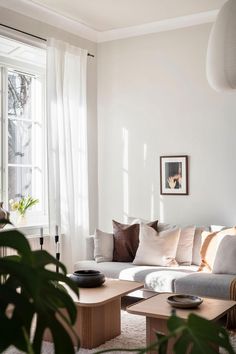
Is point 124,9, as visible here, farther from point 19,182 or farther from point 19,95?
point 19,182

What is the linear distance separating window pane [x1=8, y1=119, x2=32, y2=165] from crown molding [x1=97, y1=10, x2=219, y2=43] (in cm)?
149

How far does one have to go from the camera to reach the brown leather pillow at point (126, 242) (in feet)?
18.3

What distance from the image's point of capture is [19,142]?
602 centimetres

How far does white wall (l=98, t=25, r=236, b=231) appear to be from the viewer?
5.66 m

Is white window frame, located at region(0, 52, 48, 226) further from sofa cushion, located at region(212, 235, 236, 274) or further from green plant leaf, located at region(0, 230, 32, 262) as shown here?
green plant leaf, located at region(0, 230, 32, 262)

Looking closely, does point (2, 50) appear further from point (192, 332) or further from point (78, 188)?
point (192, 332)

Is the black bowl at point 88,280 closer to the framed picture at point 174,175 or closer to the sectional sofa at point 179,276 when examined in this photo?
the sectional sofa at point 179,276

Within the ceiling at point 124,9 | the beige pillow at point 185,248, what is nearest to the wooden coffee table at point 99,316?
the beige pillow at point 185,248

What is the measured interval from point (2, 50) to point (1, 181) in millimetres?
→ 1433

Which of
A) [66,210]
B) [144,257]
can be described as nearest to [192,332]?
[144,257]

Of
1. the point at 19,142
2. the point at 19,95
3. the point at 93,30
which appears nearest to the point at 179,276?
the point at 19,142

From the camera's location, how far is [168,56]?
6.04 m

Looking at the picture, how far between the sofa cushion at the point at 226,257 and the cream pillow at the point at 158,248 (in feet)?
2.05

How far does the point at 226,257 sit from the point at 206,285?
14.9 inches
